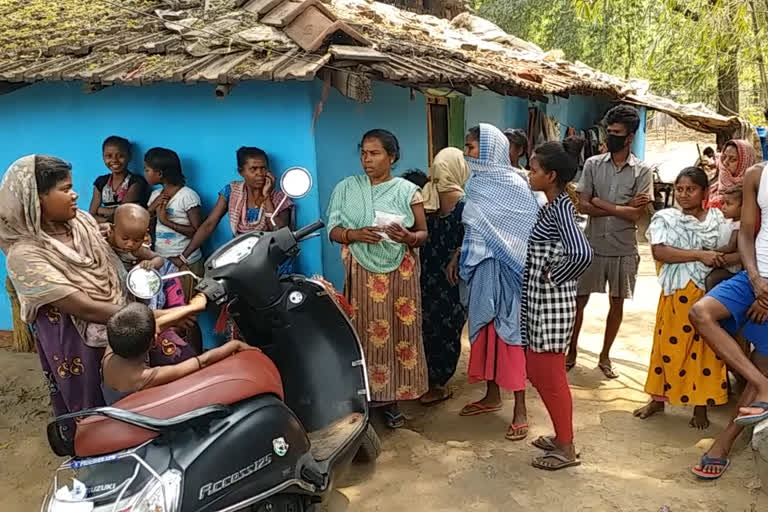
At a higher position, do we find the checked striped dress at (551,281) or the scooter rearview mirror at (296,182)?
the scooter rearview mirror at (296,182)

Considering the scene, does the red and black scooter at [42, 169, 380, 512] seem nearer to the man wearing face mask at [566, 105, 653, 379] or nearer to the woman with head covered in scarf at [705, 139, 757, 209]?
the man wearing face mask at [566, 105, 653, 379]

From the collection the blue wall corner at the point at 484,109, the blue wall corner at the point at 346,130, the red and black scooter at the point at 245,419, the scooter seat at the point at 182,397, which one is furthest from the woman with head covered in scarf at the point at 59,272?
the blue wall corner at the point at 484,109

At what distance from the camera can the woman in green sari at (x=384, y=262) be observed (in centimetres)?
372

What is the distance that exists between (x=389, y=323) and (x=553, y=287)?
1.03m

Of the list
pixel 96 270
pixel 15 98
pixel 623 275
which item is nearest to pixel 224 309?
pixel 96 270

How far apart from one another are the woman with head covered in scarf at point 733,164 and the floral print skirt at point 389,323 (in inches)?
73.2

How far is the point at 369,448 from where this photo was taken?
3.53 m

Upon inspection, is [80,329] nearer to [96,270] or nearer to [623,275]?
[96,270]

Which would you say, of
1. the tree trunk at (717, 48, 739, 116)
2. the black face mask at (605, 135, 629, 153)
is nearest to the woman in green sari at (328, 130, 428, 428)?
the black face mask at (605, 135, 629, 153)

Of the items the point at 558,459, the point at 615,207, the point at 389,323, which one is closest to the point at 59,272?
the point at 389,323

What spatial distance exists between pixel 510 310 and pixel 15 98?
4126 millimetres

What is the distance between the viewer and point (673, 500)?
3135 millimetres

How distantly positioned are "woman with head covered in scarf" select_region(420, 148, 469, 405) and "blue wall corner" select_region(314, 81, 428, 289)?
691mm

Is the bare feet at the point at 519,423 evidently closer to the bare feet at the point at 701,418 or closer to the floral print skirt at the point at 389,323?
the floral print skirt at the point at 389,323
